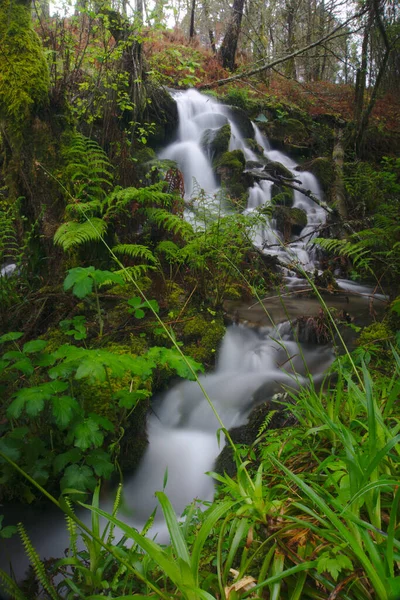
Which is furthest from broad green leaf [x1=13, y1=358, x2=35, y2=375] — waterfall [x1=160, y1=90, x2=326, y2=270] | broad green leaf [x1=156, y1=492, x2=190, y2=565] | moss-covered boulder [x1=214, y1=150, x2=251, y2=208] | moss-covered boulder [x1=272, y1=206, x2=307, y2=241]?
moss-covered boulder [x1=214, y1=150, x2=251, y2=208]

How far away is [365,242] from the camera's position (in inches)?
144

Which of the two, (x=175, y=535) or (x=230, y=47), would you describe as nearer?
(x=175, y=535)

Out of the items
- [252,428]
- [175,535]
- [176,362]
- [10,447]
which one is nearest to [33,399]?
[10,447]

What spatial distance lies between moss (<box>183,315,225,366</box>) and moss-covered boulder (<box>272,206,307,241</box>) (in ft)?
13.3

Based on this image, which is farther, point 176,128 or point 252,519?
point 176,128

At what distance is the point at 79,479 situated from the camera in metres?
1.75

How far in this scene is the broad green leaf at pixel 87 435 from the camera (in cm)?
173

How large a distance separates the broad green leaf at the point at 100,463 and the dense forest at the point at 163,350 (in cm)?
2

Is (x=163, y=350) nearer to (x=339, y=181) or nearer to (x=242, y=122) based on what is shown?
(x=339, y=181)

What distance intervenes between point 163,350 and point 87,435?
591 mm

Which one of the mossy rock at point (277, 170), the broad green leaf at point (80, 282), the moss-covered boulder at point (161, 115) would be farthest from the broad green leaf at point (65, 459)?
the mossy rock at point (277, 170)

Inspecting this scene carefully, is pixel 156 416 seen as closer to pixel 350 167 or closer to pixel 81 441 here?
pixel 81 441

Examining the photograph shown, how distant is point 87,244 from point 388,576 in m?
3.35

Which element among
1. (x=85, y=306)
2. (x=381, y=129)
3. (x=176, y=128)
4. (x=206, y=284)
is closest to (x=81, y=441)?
(x=85, y=306)
